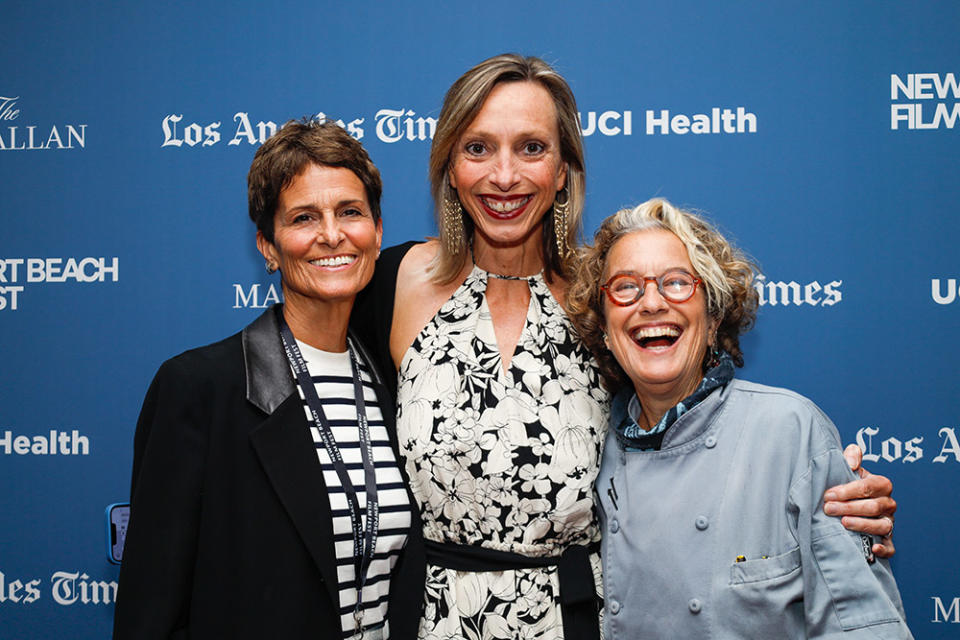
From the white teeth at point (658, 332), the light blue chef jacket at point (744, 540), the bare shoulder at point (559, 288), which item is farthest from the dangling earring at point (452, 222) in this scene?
the light blue chef jacket at point (744, 540)

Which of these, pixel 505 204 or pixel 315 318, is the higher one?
pixel 505 204

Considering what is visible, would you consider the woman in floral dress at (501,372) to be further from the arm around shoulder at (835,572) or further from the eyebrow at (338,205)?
the arm around shoulder at (835,572)

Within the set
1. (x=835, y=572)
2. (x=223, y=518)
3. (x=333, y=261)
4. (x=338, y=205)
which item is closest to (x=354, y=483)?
(x=223, y=518)

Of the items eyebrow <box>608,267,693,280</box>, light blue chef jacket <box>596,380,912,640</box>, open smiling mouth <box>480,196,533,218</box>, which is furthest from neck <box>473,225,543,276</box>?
light blue chef jacket <box>596,380,912,640</box>

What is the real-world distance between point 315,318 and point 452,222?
0.48 meters

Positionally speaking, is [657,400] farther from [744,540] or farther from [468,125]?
[468,125]

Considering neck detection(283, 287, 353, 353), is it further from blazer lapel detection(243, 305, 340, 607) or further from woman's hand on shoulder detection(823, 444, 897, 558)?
woman's hand on shoulder detection(823, 444, 897, 558)

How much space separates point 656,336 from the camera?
1.50 m

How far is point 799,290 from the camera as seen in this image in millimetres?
2289

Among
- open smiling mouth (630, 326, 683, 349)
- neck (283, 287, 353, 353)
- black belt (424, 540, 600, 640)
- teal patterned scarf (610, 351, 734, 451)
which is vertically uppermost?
neck (283, 287, 353, 353)

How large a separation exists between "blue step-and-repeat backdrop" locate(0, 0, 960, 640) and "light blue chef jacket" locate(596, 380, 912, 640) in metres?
0.98

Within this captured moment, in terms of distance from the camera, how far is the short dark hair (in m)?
1.54

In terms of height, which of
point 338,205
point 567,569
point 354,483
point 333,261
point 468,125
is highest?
point 468,125

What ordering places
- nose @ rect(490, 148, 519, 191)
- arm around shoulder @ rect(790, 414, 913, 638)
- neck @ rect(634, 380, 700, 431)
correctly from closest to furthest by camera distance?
1. arm around shoulder @ rect(790, 414, 913, 638)
2. neck @ rect(634, 380, 700, 431)
3. nose @ rect(490, 148, 519, 191)
